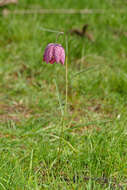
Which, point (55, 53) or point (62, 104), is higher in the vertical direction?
point (55, 53)

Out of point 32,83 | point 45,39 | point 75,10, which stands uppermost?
point 75,10

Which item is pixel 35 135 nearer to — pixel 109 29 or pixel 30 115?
pixel 30 115

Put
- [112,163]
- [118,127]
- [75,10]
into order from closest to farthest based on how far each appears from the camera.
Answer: [112,163]
[118,127]
[75,10]

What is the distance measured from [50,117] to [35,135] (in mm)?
302

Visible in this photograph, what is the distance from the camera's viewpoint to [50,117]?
2.40 m

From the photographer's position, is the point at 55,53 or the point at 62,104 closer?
the point at 55,53

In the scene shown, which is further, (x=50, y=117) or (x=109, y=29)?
(x=109, y=29)

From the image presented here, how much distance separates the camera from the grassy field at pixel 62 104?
5.67ft

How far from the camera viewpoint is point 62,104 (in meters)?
2.61

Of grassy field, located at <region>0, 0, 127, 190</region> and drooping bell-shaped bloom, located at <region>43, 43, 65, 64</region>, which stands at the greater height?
drooping bell-shaped bloom, located at <region>43, 43, 65, 64</region>

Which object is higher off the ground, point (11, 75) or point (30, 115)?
point (11, 75)

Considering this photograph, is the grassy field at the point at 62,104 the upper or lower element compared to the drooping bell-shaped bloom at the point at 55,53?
lower

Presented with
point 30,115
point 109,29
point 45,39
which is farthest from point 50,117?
point 109,29

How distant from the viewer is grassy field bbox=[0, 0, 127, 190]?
5.67 ft
